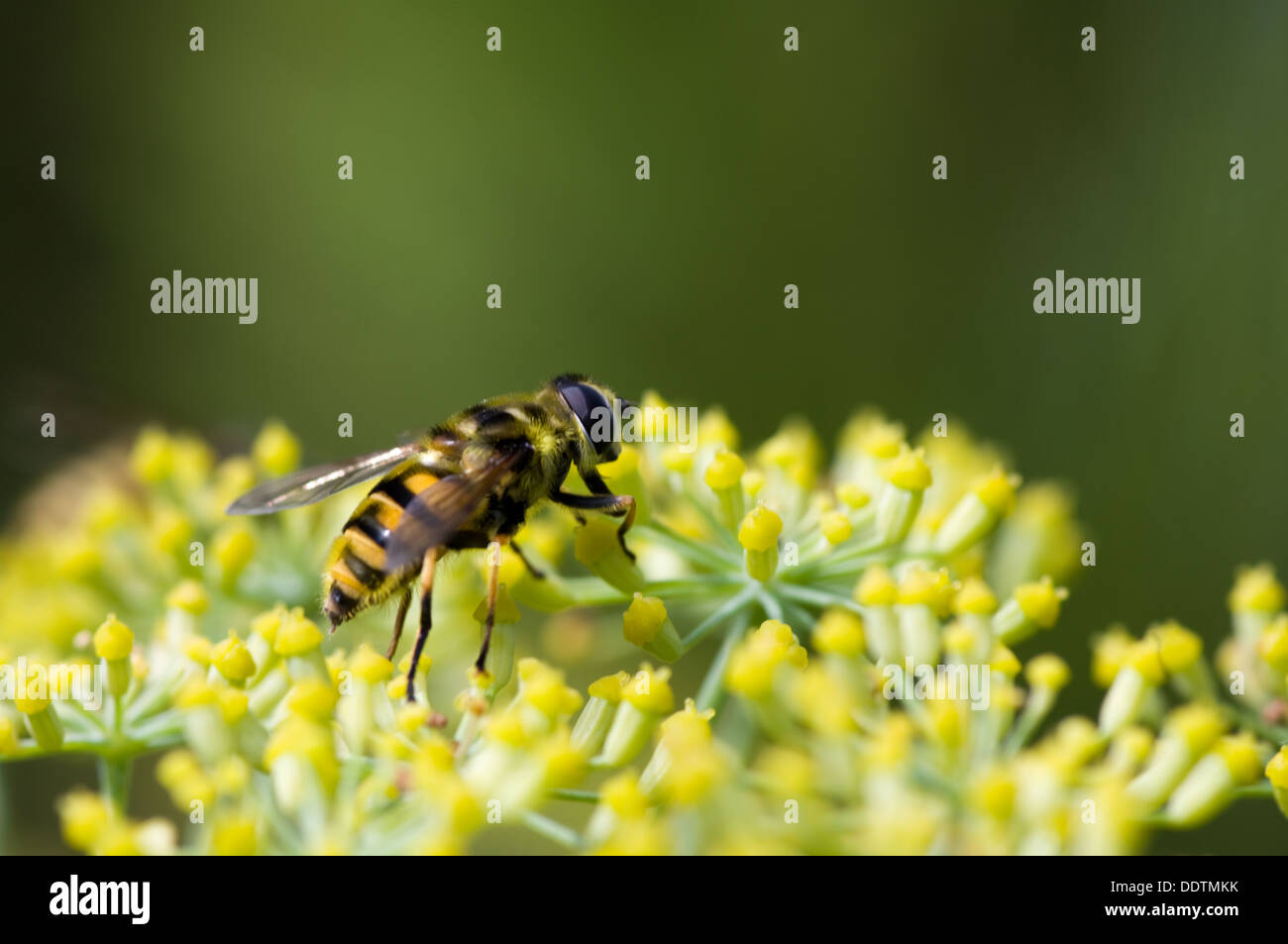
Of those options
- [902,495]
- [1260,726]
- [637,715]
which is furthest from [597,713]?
[1260,726]

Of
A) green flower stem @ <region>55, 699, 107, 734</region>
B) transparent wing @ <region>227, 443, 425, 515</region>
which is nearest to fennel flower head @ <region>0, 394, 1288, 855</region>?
green flower stem @ <region>55, 699, 107, 734</region>

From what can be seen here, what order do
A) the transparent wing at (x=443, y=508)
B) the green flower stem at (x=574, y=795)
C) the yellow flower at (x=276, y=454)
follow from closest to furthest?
the green flower stem at (x=574, y=795) → the transparent wing at (x=443, y=508) → the yellow flower at (x=276, y=454)

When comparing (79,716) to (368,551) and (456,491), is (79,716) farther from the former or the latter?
(456,491)

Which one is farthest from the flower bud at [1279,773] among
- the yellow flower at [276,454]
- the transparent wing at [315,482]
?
the yellow flower at [276,454]

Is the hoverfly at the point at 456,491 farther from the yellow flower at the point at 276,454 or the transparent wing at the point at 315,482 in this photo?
the yellow flower at the point at 276,454

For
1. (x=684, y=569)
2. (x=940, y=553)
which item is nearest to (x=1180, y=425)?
(x=940, y=553)

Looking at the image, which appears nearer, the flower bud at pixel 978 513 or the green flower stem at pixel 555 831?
the green flower stem at pixel 555 831
